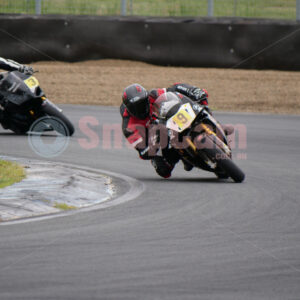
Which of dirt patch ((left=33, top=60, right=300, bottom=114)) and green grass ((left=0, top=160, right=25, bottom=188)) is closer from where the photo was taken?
green grass ((left=0, top=160, right=25, bottom=188))

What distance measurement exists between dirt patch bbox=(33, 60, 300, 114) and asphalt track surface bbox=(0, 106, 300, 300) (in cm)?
856

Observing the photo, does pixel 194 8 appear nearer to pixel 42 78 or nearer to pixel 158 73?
pixel 158 73

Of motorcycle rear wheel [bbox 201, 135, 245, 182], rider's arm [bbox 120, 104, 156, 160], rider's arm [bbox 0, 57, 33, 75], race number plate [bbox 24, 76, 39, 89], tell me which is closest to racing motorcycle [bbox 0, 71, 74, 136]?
race number plate [bbox 24, 76, 39, 89]

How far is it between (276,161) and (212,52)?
29.9ft

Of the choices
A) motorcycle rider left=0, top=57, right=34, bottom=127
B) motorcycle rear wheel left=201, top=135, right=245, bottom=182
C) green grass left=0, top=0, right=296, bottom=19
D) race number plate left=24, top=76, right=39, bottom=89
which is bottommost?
motorcycle rear wheel left=201, top=135, right=245, bottom=182

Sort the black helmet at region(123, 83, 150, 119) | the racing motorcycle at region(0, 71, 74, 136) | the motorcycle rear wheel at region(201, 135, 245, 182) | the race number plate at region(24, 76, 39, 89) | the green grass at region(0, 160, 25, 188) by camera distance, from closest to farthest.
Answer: the green grass at region(0, 160, 25, 188) → the motorcycle rear wheel at region(201, 135, 245, 182) → the black helmet at region(123, 83, 150, 119) → the racing motorcycle at region(0, 71, 74, 136) → the race number plate at region(24, 76, 39, 89)

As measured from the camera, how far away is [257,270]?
207 inches

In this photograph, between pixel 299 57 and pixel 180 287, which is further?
pixel 299 57

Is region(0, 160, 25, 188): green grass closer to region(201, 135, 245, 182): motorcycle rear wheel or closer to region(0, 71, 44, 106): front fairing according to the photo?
region(201, 135, 245, 182): motorcycle rear wheel

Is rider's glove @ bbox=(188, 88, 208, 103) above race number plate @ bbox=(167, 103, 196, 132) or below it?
above

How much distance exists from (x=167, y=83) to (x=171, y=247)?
13.7 meters

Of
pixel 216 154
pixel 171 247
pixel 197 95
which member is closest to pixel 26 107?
pixel 197 95

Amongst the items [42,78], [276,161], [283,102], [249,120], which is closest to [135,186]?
[276,161]

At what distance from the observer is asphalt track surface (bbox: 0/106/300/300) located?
483 centimetres
